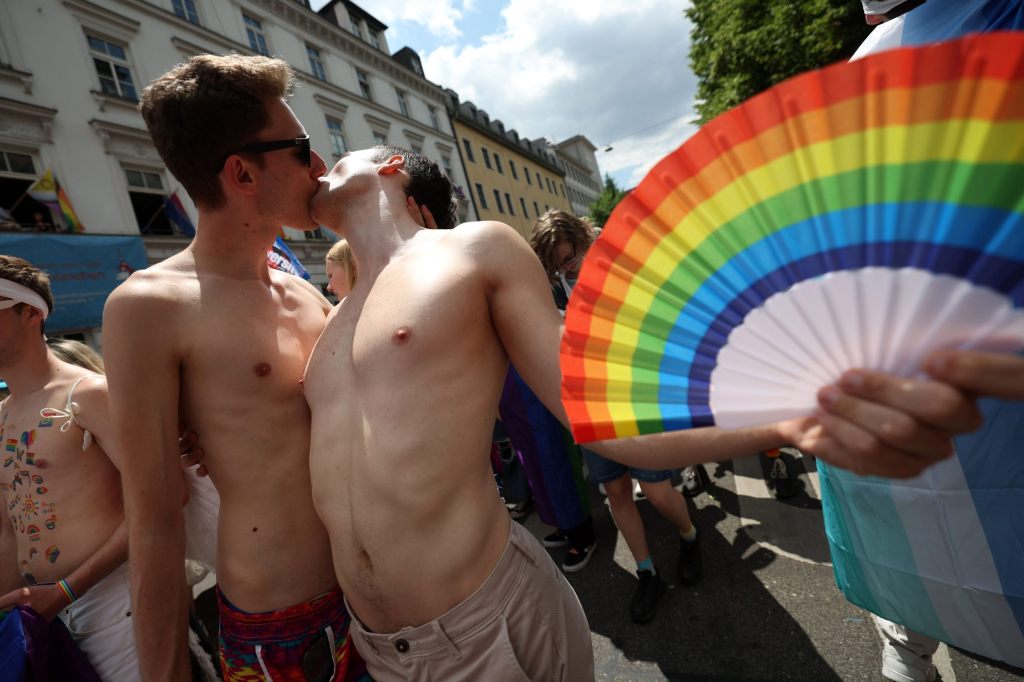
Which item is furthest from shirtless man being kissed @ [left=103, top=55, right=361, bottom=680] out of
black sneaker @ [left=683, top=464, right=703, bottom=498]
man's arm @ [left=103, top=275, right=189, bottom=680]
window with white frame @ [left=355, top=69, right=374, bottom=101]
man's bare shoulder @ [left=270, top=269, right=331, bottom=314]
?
window with white frame @ [left=355, top=69, right=374, bottom=101]

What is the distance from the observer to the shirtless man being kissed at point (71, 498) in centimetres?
183

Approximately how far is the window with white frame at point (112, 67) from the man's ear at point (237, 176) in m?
12.5

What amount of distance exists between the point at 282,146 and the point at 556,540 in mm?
3057

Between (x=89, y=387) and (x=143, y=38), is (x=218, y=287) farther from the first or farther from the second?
(x=143, y=38)

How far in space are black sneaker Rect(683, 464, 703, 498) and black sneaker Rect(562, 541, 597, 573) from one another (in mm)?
930

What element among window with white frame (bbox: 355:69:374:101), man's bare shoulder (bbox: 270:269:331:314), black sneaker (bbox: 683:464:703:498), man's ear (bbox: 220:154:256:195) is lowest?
black sneaker (bbox: 683:464:703:498)

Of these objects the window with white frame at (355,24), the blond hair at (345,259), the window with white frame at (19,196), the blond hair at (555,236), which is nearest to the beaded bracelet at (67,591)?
the blond hair at (345,259)

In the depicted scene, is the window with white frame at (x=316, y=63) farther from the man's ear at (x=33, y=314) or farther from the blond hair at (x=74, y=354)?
the man's ear at (x=33, y=314)

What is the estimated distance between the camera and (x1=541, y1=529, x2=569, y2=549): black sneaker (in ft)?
10.9

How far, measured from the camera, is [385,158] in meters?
1.57

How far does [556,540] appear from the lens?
3.38 metres

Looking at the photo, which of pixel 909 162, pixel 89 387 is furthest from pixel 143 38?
pixel 909 162

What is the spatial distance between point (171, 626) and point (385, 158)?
1.55 meters

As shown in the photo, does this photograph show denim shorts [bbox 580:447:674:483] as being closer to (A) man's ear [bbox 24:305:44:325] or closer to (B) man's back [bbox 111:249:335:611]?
(B) man's back [bbox 111:249:335:611]
